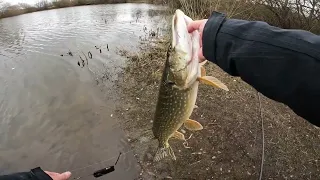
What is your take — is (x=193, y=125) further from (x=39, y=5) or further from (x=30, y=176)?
(x=39, y=5)

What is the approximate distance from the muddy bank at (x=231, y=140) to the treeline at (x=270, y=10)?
3.51m

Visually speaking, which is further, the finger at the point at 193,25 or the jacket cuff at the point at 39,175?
the jacket cuff at the point at 39,175

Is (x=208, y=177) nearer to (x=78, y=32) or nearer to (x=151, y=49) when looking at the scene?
(x=151, y=49)

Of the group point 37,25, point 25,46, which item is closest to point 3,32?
point 37,25

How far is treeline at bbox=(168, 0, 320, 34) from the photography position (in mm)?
9531

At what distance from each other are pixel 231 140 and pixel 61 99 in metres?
4.83

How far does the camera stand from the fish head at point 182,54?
161 cm

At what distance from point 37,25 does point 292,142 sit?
1519 centimetres

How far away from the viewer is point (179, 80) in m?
1.87

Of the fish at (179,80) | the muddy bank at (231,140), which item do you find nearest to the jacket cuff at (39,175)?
the fish at (179,80)

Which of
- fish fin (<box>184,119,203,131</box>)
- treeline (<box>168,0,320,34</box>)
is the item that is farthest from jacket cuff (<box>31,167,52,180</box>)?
treeline (<box>168,0,320,34</box>)

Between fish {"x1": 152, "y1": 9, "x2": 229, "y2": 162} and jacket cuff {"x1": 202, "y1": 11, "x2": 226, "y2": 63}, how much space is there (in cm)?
18

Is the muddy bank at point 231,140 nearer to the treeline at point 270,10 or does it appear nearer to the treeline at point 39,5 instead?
the treeline at point 270,10

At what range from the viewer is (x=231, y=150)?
16.0ft
